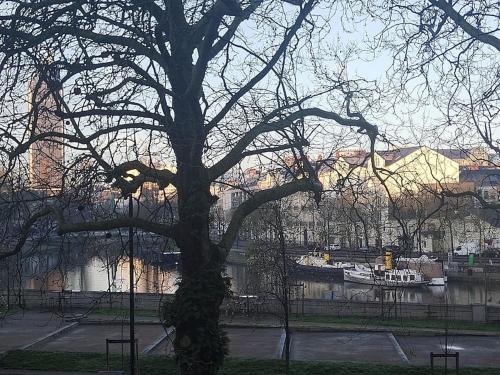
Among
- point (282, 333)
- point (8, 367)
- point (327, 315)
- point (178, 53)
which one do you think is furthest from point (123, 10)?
point (327, 315)

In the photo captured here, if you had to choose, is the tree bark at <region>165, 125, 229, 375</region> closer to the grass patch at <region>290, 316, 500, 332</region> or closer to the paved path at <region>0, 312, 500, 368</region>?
the paved path at <region>0, 312, 500, 368</region>

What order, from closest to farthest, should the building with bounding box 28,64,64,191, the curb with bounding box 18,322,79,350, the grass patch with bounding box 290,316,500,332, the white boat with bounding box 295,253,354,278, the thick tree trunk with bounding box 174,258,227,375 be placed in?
the building with bounding box 28,64,64,191
the thick tree trunk with bounding box 174,258,227,375
the curb with bounding box 18,322,79,350
the grass patch with bounding box 290,316,500,332
the white boat with bounding box 295,253,354,278

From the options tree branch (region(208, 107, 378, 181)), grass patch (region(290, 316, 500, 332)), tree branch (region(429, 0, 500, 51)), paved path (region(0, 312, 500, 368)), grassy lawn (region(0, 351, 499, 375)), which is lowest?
grass patch (region(290, 316, 500, 332))

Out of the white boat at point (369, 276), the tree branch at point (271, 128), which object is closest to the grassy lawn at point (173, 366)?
the tree branch at point (271, 128)

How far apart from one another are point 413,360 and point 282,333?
507 centimetres

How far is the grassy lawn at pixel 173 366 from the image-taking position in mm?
13656

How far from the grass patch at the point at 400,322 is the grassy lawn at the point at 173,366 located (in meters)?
7.31

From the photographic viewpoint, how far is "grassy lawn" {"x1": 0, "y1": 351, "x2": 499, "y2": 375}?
1366 cm

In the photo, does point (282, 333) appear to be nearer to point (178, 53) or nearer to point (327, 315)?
point (327, 315)

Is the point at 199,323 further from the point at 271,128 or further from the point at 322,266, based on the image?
the point at 322,266

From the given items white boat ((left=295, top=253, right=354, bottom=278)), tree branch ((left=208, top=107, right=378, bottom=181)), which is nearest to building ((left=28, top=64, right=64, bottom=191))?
tree branch ((left=208, top=107, right=378, bottom=181))

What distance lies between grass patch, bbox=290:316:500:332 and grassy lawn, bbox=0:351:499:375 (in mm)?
7306

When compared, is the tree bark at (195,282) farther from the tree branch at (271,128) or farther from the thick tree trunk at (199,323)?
the tree branch at (271,128)

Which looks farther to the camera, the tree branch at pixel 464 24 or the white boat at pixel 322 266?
the white boat at pixel 322 266
